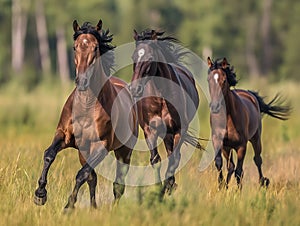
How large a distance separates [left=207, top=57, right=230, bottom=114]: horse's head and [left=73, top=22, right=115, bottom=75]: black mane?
2096mm

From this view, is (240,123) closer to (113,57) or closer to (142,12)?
(113,57)

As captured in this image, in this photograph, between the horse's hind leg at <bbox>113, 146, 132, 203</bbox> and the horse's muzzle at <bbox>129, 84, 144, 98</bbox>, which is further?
the horse's hind leg at <bbox>113, 146, 132, 203</bbox>

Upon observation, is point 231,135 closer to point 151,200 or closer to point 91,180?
point 91,180

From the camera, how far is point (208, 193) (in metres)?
9.10

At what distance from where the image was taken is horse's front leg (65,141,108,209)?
823cm

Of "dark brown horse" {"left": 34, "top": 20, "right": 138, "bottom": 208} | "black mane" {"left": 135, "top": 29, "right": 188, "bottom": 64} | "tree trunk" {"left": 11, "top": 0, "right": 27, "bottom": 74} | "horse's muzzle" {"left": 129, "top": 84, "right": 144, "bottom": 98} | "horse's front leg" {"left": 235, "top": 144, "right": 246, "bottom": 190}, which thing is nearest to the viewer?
"dark brown horse" {"left": 34, "top": 20, "right": 138, "bottom": 208}

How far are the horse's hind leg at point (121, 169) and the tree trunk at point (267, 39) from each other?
158ft

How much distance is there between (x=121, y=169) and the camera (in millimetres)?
9703

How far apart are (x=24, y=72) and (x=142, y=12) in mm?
13791

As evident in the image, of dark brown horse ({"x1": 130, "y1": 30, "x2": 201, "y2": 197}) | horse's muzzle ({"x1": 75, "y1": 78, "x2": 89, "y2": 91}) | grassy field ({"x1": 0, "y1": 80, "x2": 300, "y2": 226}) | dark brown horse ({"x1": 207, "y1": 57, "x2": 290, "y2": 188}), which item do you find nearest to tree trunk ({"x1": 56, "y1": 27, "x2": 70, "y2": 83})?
grassy field ({"x1": 0, "y1": 80, "x2": 300, "y2": 226})

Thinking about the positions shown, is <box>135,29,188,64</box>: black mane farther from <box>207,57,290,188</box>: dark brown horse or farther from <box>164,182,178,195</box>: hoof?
<box>164,182,178,195</box>: hoof

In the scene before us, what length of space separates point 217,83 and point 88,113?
278cm

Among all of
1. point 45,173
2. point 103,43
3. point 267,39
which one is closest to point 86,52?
point 103,43

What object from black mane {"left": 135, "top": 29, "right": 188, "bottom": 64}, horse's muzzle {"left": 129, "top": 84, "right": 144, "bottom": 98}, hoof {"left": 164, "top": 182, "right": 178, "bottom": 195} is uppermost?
black mane {"left": 135, "top": 29, "right": 188, "bottom": 64}
